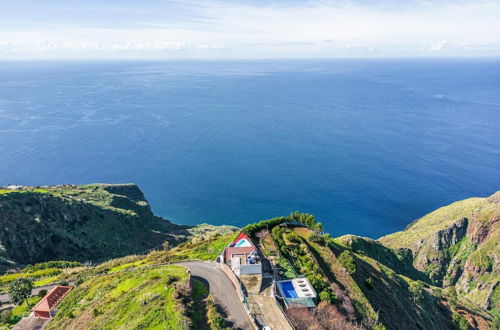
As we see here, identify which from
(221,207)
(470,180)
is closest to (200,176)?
(221,207)

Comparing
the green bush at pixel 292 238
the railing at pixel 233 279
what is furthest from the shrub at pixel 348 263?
the railing at pixel 233 279

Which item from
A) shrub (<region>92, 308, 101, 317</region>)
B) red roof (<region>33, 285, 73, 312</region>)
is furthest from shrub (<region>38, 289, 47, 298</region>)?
shrub (<region>92, 308, 101, 317</region>)

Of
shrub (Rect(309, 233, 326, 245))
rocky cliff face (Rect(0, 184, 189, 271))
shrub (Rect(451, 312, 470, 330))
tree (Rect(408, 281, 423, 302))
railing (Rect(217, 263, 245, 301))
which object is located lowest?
shrub (Rect(451, 312, 470, 330))

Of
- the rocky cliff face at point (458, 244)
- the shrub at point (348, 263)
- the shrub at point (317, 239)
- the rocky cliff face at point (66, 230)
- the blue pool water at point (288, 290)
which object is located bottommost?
the rocky cliff face at point (458, 244)

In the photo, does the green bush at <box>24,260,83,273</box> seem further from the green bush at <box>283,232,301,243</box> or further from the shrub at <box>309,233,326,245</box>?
the shrub at <box>309,233,326,245</box>

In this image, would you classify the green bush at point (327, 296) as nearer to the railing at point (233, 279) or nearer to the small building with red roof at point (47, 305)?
the railing at point (233, 279)
